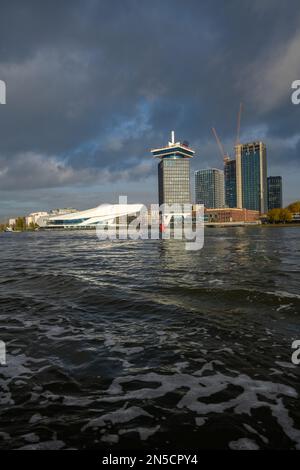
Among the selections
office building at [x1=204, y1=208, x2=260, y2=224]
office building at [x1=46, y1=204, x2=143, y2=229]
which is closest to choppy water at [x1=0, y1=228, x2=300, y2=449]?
office building at [x1=46, y1=204, x2=143, y2=229]

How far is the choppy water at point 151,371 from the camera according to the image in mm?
2983

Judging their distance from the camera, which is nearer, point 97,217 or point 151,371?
Result: point 151,371

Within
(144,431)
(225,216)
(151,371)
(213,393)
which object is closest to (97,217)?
(225,216)

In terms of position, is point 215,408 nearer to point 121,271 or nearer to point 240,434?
point 240,434

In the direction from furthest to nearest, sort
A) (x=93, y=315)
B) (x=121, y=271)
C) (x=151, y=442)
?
(x=121, y=271) → (x=93, y=315) → (x=151, y=442)

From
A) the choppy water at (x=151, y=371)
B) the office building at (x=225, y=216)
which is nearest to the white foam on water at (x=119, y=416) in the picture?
the choppy water at (x=151, y=371)

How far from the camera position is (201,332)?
5742 mm

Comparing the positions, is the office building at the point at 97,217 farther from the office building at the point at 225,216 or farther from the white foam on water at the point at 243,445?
the white foam on water at the point at 243,445

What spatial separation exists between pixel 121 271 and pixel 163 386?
1031 centimetres

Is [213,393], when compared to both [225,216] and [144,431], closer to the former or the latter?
[144,431]

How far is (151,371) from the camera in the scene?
4281mm

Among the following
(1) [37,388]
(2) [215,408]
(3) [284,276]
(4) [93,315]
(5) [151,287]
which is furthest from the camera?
(3) [284,276]

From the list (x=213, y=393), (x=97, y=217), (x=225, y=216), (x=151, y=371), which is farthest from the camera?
(x=225, y=216)
